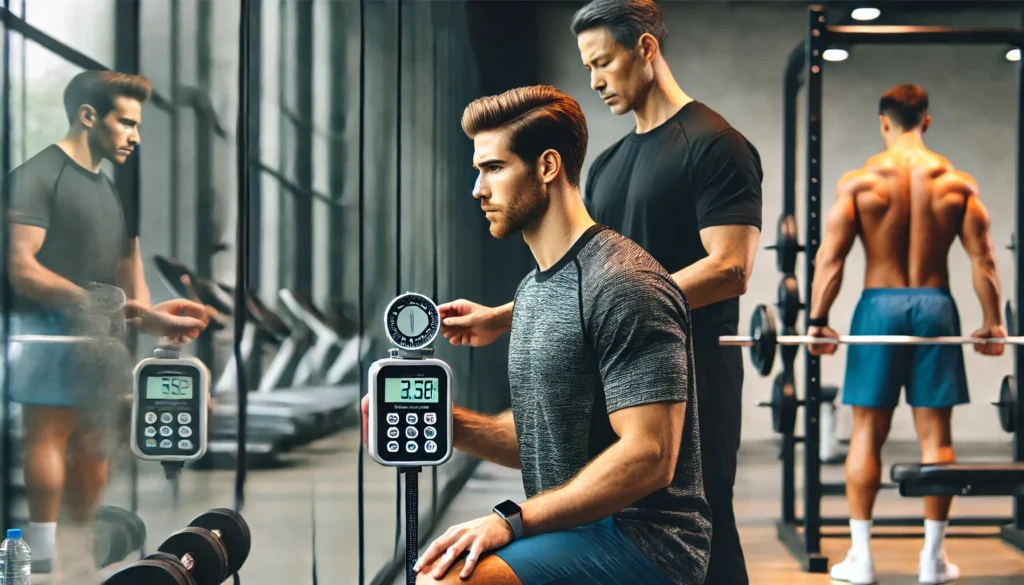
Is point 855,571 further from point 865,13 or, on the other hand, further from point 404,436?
point 404,436

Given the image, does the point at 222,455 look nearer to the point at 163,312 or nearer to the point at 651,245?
the point at 163,312

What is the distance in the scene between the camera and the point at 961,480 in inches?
136

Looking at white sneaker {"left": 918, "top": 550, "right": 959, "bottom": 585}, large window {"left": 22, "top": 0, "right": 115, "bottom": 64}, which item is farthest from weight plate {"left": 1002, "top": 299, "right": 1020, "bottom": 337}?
large window {"left": 22, "top": 0, "right": 115, "bottom": 64}

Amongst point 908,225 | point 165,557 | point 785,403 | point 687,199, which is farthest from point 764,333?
point 165,557

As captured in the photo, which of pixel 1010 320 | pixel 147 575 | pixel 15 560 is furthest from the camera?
pixel 1010 320

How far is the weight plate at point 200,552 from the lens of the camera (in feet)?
7.62

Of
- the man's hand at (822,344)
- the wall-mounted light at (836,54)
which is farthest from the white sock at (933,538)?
the wall-mounted light at (836,54)

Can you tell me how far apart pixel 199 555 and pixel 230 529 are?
0.14 meters

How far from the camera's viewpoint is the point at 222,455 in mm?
2594

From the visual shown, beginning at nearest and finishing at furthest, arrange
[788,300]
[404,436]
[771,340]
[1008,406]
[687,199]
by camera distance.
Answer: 1. [404,436]
2. [687,199]
3. [771,340]
4. [788,300]
5. [1008,406]

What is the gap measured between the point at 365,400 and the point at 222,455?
2.65 feet

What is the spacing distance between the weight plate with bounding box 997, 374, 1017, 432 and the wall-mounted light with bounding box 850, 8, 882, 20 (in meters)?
1.47

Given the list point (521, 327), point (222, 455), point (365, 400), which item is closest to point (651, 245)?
point (521, 327)

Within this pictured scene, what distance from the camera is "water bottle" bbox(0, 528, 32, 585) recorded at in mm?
2240
